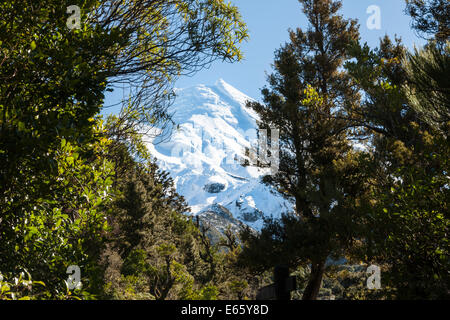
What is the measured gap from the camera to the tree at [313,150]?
11250 millimetres

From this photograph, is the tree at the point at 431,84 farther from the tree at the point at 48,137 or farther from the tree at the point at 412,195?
the tree at the point at 48,137

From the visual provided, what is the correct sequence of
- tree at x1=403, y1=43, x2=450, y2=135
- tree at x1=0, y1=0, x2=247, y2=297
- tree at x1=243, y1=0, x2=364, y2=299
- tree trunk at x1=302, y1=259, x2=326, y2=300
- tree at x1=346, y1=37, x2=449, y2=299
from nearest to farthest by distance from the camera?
tree at x1=0, y1=0, x2=247, y2=297, tree at x1=346, y1=37, x2=449, y2=299, tree at x1=403, y1=43, x2=450, y2=135, tree at x1=243, y1=0, x2=364, y2=299, tree trunk at x1=302, y1=259, x2=326, y2=300

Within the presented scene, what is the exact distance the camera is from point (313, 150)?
45.0ft

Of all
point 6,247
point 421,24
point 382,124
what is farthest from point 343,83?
point 6,247

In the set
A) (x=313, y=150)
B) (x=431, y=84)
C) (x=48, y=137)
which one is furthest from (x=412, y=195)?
(x=313, y=150)

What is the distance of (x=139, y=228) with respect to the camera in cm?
2652

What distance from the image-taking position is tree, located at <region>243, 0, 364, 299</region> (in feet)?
36.9

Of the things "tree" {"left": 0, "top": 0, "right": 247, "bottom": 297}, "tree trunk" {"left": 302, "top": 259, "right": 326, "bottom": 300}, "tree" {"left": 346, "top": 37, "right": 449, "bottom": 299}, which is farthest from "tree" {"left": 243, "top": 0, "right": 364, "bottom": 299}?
"tree" {"left": 0, "top": 0, "right": 247, "bottom": 297}

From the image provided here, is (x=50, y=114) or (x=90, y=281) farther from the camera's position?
(x=90, y=281)

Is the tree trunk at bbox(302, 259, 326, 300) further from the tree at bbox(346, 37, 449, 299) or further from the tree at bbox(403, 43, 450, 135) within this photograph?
the tree at bbox(403, 43, 450, 135)

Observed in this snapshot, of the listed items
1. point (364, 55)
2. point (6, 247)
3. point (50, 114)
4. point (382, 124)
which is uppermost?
point (364, 55)
